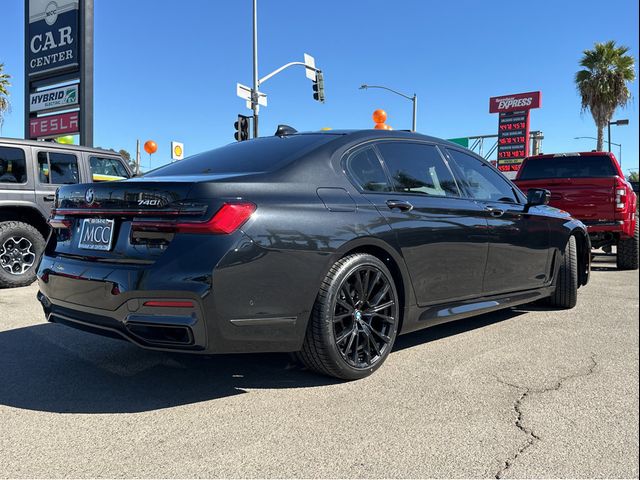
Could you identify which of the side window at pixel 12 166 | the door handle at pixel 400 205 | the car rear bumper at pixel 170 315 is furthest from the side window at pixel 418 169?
Answer: the side window at pixel 12 166

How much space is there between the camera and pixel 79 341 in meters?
4.01

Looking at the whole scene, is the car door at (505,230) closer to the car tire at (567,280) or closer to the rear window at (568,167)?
the car tire at (567,280)

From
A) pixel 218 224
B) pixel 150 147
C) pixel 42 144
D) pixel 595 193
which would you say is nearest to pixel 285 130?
pixel 218 224

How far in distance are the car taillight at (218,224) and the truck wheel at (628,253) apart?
7640 millimetres

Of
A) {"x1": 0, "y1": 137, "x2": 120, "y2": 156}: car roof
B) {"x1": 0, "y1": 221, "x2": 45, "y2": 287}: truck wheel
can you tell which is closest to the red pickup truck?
{"x1": 0, "y1": 137, "x2": 120, "y2": 156}: car roof

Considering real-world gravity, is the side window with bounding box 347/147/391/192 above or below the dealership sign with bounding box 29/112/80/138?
below

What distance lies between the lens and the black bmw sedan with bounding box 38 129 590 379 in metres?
2.60

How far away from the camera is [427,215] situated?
3.57 meters

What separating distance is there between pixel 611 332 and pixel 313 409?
290 centimetres

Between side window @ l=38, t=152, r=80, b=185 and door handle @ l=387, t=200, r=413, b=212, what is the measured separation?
199 inches

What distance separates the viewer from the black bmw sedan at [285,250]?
260 centimetres

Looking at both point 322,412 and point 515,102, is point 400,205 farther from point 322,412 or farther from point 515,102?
point 515,102

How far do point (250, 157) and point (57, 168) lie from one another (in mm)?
4567

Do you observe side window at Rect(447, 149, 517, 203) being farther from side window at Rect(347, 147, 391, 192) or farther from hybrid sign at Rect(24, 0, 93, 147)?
hybrid sign at Rect(24, 0, 93, 147)
